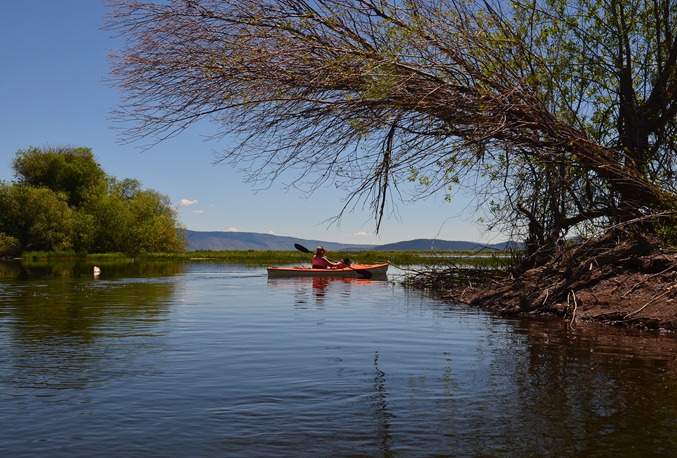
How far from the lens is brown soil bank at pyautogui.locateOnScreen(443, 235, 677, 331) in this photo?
11859mm

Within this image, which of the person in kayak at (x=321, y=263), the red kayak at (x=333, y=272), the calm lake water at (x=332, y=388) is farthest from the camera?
the person in kayak at (x=321, y=263)

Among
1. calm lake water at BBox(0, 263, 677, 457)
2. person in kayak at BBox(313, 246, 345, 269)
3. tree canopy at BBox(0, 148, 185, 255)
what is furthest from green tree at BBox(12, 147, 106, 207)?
calm lake water at BBox(0, 263, 677, 457)

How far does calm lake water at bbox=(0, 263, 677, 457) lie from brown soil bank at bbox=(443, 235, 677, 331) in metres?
0.65

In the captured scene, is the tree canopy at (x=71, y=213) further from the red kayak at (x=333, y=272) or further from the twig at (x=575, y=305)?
the twig at (x=575, y=305)

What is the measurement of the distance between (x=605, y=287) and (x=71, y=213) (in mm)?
64411

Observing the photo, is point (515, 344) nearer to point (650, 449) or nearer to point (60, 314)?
point (650, 449)

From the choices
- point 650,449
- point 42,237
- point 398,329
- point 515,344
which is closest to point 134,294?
point 398,329

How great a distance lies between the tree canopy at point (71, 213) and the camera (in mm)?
66625

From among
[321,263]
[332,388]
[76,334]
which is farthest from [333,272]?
[332,388]

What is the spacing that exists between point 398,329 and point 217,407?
21.1 feet

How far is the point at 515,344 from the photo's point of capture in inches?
393

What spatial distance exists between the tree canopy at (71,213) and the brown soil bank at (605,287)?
2343 inches

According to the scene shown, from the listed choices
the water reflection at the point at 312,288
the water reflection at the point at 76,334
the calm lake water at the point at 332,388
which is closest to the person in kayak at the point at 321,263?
the water reflection at the point at 312,288

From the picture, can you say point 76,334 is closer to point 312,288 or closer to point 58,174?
point 312,288
